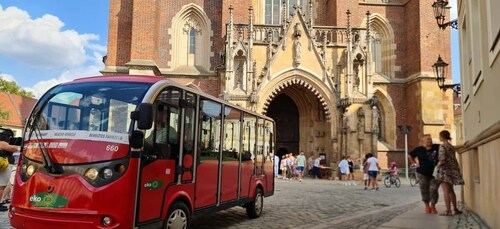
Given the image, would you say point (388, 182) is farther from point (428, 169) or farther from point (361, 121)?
point (428, 169)

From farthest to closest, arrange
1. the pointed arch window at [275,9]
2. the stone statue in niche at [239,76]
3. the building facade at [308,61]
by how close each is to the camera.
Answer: the pointed arch window at [275,9], the building facade at [308,61], the stone statue in niche at [239,76]

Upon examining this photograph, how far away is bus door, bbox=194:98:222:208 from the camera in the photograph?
7230 mm

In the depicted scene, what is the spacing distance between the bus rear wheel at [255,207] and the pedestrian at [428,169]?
3.60 meters

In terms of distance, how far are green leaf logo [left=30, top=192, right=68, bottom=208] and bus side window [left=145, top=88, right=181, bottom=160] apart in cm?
114

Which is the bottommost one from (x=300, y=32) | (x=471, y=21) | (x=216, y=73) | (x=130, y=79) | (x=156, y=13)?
(x=130, y=79)

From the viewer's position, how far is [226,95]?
22953 mm

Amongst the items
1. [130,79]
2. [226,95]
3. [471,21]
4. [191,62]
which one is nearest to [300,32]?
[226,95]

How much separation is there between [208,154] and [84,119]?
2.42 metres

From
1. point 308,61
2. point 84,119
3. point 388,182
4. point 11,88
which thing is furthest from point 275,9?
point 11,88

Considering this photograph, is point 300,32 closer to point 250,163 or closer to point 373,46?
point 373,46

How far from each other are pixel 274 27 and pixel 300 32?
169 cm

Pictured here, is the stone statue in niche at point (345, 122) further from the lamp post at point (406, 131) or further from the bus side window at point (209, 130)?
the bus side window at point (209, 130)

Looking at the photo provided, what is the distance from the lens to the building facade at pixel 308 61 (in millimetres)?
23688

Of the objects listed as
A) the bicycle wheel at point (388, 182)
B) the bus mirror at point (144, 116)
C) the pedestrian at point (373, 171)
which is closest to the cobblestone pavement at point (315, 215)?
the bus mirror at point (144, 116)
